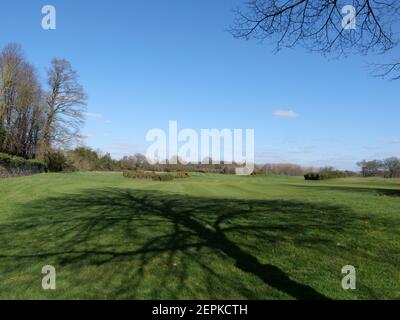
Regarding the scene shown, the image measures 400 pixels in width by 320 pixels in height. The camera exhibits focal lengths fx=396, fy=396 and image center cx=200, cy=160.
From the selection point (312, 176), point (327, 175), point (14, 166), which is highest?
point (14, 166)

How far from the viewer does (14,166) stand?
1763 inches

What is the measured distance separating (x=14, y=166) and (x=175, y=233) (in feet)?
131

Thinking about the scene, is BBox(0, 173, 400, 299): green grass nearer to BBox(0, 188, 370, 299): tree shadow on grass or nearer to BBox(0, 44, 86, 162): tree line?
BBox(0, 188, 370, 299): tree shadow on grass

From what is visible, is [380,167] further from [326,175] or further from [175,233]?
[175,233]

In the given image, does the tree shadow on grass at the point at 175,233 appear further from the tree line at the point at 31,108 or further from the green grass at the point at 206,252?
the tree line at the point at 31,108

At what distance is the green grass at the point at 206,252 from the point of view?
20.6 feet

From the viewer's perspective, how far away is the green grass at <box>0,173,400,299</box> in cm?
628

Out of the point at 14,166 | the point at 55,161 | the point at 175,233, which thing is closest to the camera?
the point at 175,233

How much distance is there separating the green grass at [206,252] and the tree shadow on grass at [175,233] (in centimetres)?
3

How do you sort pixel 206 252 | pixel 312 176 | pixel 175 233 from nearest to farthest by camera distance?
1. pixel 206 252
2. pixel 175 233
3. pixel 312 176

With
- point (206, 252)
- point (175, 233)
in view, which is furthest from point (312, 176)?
point (206, 252)

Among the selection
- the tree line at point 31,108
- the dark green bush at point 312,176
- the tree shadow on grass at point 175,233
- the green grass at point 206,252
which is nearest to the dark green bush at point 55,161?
the tree line at point 31,108

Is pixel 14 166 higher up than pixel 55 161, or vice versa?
pixel 55 161
